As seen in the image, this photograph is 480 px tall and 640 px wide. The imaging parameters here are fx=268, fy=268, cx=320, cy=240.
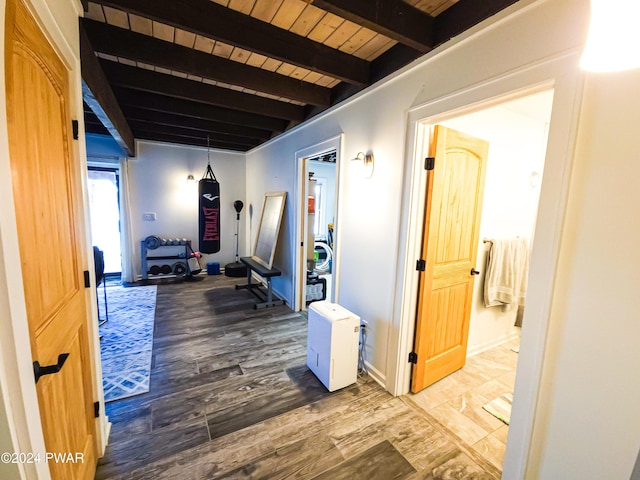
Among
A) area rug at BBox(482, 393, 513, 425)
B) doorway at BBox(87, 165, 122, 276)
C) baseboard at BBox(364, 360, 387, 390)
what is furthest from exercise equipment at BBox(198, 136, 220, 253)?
area rug at BBox(482, 393, 513, 425)

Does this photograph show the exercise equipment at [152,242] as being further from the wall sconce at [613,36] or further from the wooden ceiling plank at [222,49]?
the wall sconce at [613,36]

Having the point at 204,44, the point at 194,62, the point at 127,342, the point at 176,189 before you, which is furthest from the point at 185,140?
the point at 127,342

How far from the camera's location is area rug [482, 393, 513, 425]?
2.07 metres

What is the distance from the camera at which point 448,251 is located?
7.62ft

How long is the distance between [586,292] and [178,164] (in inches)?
247

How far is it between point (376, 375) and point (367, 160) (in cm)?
197

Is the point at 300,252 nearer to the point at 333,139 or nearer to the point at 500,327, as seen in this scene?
the point at 333,139

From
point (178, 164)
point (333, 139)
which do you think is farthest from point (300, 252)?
point (178, 164)

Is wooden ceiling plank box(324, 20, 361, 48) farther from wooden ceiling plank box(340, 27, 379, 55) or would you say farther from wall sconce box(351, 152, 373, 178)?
wall sconce box(351, 152, 373, 178)

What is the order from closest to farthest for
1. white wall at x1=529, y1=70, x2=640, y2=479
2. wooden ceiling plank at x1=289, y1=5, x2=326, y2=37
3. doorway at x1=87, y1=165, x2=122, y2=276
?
white wall at x1=529, y1=70, x2=640, y2=479
wooden ceiling plank at x1=289, y1=5, x2=326, y2=37
doorway at x1=87, y1=165, x2=122, y2=276

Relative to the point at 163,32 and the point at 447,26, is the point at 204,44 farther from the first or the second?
the point at 447,26

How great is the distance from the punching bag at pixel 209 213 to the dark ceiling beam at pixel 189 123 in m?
1.14

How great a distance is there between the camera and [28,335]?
0.84m

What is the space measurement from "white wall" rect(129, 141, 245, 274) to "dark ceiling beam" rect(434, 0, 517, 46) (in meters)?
5.15
